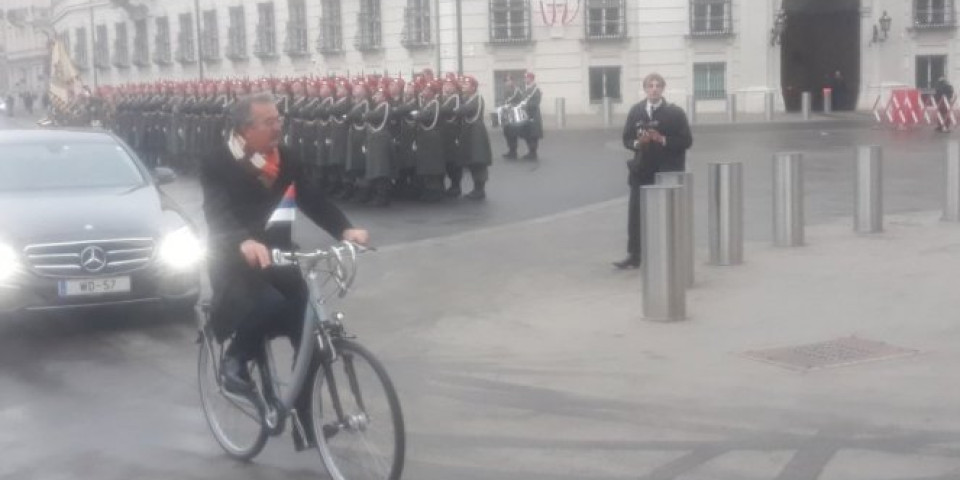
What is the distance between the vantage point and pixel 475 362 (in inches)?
384

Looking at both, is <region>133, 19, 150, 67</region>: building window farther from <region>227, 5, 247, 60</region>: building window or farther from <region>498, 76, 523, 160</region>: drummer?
<region>498, 76, 523, 160</region>: drummer

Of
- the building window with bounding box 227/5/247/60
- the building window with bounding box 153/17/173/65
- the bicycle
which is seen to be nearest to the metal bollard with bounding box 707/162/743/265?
the bicycle

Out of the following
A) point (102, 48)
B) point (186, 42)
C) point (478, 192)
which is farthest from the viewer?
point (102, 48)

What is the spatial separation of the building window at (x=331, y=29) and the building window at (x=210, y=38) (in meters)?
6.72

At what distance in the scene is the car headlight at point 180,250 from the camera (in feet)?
36.4

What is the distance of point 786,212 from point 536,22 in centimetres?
3542

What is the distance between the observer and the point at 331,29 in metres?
53.6

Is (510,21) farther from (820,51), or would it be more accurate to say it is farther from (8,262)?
(8,262)

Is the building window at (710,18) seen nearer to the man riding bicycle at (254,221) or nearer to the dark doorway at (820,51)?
the dark doorway at (820,51)

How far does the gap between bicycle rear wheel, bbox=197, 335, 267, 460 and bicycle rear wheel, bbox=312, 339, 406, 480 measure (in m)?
0.60

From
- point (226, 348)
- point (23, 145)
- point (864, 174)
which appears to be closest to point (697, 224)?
point (864, 174)

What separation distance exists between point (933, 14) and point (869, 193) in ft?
112

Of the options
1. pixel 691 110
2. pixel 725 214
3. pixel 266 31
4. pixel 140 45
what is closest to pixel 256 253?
pixel 725 214

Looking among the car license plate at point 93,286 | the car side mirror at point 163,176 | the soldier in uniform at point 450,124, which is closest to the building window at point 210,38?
the soldier in uniform at point 450,124
